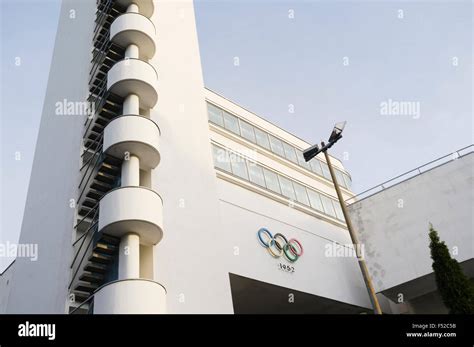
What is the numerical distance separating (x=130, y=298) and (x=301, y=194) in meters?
15.4

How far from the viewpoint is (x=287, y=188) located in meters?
26.3

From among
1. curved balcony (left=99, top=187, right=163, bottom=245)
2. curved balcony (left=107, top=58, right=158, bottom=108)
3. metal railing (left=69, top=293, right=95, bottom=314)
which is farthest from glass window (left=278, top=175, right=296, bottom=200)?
metal railing (left=69, top=293, right=95, bottom=314)

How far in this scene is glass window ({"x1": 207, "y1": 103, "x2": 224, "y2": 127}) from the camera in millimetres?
25203

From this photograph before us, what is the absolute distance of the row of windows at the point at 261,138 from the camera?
25.7 m

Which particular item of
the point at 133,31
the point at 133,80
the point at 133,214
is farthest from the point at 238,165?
the point at 133,214

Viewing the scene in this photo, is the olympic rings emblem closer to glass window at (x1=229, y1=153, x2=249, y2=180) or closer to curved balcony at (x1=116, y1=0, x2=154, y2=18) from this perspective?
glass window at (x1=229, y1=153, x2=249, y2=180)

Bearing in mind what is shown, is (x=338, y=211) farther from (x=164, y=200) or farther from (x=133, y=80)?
(x=133, y=80)

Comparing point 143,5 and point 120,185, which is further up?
point 143,5

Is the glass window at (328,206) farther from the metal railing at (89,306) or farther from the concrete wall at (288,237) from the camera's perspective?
the metal railing at (89,306)
